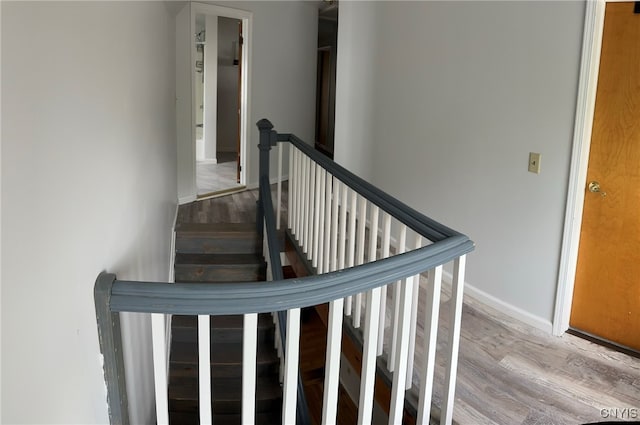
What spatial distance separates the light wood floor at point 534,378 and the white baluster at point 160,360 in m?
1.45

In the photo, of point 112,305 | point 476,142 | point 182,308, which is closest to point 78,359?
point 112,305

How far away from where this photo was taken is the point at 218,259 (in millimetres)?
4477

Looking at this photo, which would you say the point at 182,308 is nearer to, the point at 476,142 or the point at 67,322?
the point at 67,322

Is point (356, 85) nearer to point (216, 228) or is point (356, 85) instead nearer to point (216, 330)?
point (216, 228)

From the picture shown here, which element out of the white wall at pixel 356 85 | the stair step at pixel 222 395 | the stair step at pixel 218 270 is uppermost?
the white wall at pixel 356 85

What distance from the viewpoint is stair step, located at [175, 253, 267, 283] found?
4352mm

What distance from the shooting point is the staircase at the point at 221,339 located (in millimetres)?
3631

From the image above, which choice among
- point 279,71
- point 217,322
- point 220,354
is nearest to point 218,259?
point 217,322

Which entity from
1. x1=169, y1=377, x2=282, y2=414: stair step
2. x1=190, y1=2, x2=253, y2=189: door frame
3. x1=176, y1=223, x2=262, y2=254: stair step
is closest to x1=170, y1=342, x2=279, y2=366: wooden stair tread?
x1=169, y1=377, x2=282, y2=414: stair step

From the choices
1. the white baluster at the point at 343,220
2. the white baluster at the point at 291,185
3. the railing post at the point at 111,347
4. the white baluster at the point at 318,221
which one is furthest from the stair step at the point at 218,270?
the railing post at the point at 111,347

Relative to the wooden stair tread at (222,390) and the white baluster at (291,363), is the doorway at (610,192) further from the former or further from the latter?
the white baluster at (291,363)

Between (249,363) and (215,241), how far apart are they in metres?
3.40

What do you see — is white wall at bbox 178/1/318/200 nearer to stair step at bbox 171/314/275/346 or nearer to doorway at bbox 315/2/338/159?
stair step at bbox 171/314/275/346

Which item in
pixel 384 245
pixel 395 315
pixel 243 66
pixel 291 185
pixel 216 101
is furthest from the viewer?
pixel 216 101
